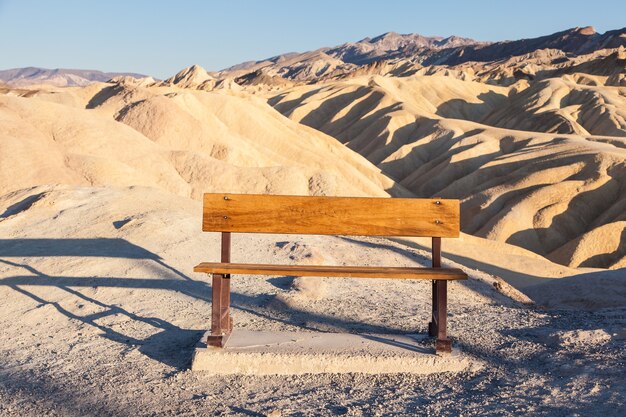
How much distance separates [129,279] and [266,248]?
6.34ft

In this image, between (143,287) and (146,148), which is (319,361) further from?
(146,148)

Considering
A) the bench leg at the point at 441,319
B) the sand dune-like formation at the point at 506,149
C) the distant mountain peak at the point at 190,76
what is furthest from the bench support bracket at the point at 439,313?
the distant mountain peak at the point at 190,76

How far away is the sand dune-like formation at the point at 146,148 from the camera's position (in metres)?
14.6

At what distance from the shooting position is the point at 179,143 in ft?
72.0

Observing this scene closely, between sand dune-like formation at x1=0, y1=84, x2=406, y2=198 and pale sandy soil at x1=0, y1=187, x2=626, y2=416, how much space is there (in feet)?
17.1

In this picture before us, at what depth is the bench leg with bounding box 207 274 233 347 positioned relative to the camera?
4.84 m

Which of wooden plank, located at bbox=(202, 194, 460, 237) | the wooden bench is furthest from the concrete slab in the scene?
wooden plank, located at bbox=(202, 194, 460, 237)

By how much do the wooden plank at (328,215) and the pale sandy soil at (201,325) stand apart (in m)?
1.01

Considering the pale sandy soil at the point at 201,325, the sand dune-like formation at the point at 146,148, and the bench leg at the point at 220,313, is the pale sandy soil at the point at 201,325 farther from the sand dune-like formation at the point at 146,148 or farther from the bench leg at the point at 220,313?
the sand dune-like formation at the point at 146,148

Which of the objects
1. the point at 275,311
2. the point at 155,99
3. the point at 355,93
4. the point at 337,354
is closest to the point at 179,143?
the point at 155,99

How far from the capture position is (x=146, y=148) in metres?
17.8

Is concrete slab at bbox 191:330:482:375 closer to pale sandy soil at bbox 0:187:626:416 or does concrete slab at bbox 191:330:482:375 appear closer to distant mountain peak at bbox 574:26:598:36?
pale sandy soil at bbox 0:187:626:416

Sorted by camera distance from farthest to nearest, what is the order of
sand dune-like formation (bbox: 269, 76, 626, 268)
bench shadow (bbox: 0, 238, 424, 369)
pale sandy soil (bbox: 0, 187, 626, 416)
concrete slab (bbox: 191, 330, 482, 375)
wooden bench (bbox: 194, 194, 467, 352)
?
sand dune-like formation (bbox: 269, 76, 626, 268) < bench shadow (bbox: 0, 238, 424, 369) < wooden bench (bbox: 194, 194, 467, 352) < concrete slab (bbox: 191, 330, 482, 375) < pale sandy soil (bbox: 0, 187, 626, 416)

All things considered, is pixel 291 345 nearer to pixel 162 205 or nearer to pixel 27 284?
pixel 27 284
